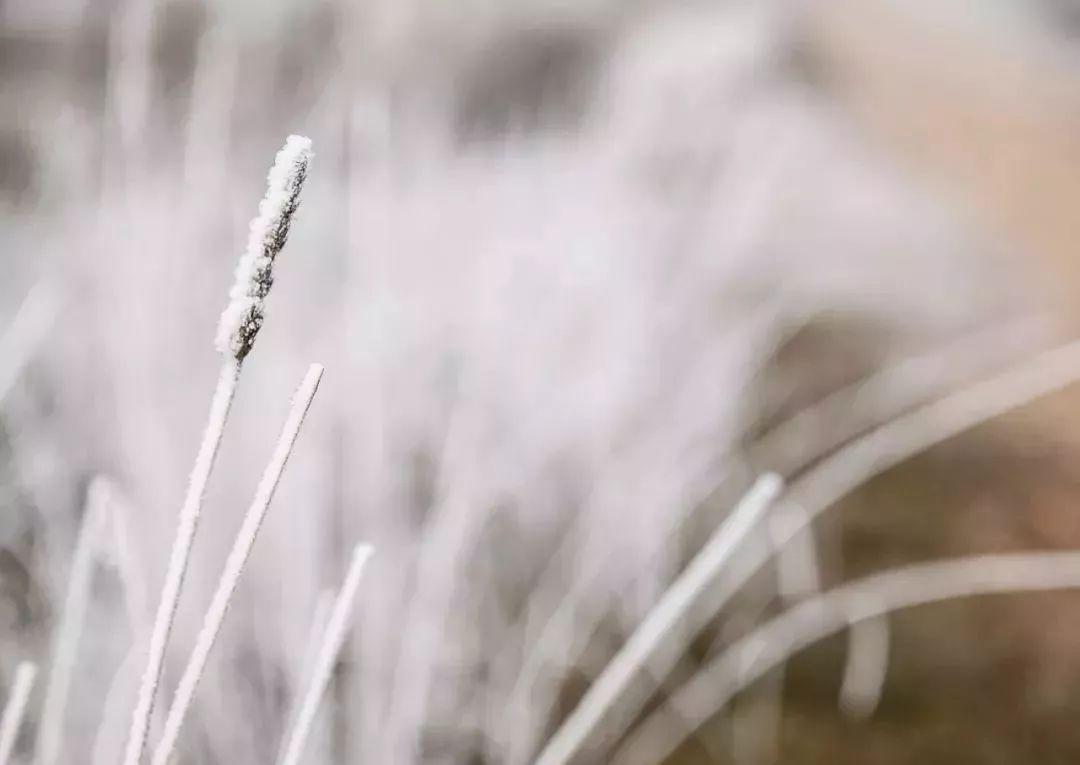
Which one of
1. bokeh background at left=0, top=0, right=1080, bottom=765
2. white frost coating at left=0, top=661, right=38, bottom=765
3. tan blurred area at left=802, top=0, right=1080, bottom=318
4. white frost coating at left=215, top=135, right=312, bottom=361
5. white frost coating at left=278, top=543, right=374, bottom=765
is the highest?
tan blurred area at left=802, top=0, right=1080, bottom=318

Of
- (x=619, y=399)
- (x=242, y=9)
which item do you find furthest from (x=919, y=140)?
(x=242, y=9)

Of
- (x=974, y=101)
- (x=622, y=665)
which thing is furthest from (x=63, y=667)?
(x=974, y=101)

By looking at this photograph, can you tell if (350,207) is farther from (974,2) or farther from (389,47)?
(974,2)

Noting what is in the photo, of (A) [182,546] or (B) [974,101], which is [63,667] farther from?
(B) [974,101]

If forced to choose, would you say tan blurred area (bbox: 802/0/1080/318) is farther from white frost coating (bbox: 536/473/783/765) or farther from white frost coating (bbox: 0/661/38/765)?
white frost coating (bbox: 0/661/38/765)

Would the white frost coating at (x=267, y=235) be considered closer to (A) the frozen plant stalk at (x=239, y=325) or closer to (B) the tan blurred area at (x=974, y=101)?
(A) the frozen plant stalk at (x=239, y=325)

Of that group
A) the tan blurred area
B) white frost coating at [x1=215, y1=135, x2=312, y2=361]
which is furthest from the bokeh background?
white frost coating at [x1=215, y1=135, x2=312, y2=361]

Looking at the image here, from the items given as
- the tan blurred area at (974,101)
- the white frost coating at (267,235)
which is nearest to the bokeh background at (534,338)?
the tan blurred area at (974,101)
